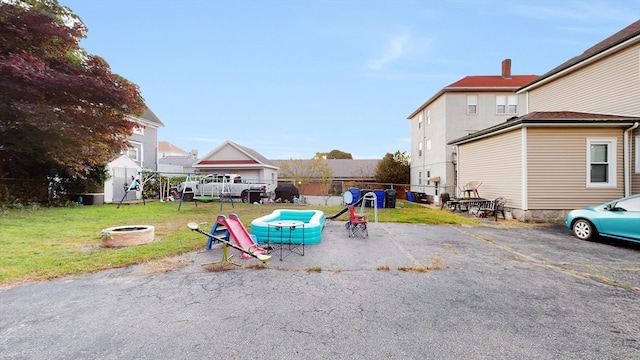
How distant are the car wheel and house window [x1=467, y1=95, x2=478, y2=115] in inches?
619

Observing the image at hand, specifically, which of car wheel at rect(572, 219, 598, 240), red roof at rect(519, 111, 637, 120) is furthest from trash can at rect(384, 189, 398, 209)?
car wheel at rect(572, 219, 598, 240)

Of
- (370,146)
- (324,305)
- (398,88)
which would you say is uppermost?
(398,88)

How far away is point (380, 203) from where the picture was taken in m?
16.6

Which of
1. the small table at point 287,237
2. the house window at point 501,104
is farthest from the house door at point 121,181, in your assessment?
the house window at point 501,104

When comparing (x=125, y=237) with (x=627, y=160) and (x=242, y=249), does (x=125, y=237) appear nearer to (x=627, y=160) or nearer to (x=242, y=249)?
(x=242, y=249)

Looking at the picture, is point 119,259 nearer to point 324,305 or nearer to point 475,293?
point 324,305

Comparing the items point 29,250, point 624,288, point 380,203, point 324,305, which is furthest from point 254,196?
point 624,288

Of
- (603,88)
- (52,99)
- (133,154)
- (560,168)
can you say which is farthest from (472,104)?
(133,154)

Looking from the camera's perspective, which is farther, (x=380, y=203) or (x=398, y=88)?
(x=398, y=88)

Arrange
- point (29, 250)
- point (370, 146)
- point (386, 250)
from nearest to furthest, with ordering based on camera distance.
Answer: point (29, 250), point (386, 250), point (370, 146)

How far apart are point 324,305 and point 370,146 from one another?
36.6 metres

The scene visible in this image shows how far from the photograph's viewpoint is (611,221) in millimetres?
7211

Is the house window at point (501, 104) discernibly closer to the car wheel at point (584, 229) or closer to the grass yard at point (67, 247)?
the car wheel at point (584, 229)

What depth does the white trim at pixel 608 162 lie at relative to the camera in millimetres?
10516
